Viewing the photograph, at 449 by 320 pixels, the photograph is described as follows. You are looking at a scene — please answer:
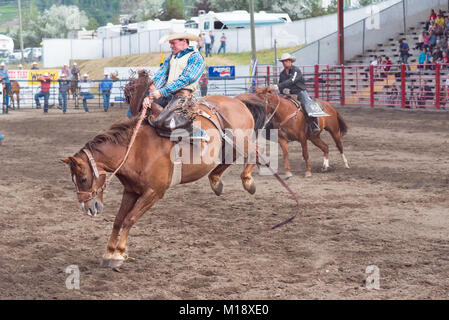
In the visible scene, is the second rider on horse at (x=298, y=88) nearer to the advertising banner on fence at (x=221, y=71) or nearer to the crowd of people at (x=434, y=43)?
the crowd of people at (x=434, y=43)

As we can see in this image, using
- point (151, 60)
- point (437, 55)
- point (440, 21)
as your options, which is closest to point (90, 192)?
point (437, 55)

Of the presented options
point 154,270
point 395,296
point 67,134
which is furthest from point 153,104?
point 67,134

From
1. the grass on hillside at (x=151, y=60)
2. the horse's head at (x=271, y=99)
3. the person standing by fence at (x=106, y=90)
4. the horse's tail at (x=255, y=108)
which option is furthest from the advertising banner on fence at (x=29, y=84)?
the horse's tail at (x=255, y=108)

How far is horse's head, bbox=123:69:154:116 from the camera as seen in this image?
6057 millimetres

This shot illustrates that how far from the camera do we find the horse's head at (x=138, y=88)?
6.06 metres

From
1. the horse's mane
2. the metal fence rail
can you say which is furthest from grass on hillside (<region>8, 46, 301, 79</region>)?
the horse's mane

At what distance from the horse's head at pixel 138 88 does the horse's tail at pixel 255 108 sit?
192 cm

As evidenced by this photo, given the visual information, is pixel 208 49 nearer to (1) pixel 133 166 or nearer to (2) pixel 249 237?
(2) pixel 249 237

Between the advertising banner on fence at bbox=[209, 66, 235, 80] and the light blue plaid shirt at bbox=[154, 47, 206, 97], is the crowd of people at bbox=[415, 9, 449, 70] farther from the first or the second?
the light blue plaid shirt at bbox=[154, 47, 206, 97]

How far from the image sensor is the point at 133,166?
18.3 ft

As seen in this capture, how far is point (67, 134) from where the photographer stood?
1695 centimetres

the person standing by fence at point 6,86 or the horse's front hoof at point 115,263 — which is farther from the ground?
the person standing by fence at point 6,86

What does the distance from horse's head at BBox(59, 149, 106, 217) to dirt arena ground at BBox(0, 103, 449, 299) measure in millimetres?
625
